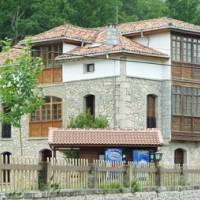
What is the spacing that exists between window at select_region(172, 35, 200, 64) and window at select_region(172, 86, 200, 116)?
1631 millimetres

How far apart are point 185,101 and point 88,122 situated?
6.33m

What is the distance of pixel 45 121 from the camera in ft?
152

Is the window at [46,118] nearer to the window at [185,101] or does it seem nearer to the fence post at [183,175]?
the window at [185,101]

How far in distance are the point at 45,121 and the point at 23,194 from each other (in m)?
22.2

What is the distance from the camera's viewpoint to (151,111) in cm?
4456

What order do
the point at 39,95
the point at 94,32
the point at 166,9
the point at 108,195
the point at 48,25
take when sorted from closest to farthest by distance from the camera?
the point at 108,195 < the point at 39,95 < the point at 94,32 < the point at 48,25 < the point at 166,9

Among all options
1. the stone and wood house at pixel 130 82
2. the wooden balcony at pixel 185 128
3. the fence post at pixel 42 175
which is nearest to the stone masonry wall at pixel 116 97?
the stone and wood house at pixel 130 82

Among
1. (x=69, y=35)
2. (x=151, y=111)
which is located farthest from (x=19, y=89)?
(x=151, y=111)

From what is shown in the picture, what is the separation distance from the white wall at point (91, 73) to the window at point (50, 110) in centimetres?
157

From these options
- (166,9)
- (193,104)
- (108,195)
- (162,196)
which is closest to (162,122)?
(193,104)

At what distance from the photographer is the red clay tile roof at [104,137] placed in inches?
1435

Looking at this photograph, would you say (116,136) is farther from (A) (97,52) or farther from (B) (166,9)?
(B) (166,9)

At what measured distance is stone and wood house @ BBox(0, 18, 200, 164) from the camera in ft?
142

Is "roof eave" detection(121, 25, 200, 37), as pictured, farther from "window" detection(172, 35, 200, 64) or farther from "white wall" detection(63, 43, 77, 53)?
"white wall" detection(63, 43, 77, 53)
